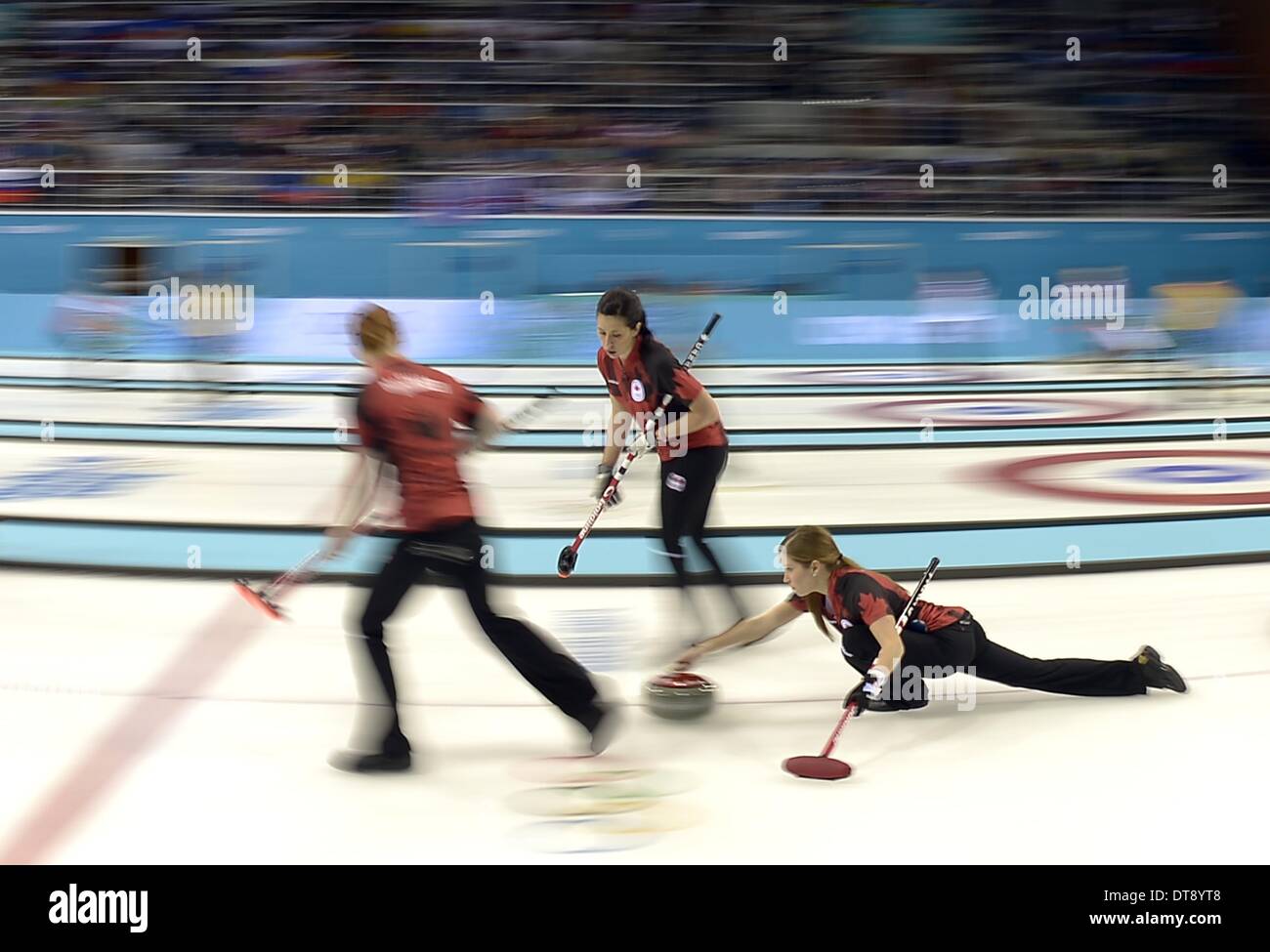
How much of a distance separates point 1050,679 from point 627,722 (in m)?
1.47

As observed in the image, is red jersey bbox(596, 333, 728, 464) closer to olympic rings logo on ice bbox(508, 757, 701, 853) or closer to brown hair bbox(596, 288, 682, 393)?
brown hair bbox(596, 288, 682, 393)

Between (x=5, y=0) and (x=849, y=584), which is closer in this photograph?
(x=849, y=584)

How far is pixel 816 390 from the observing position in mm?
11633

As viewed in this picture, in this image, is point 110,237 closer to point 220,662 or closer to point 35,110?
point 35,110

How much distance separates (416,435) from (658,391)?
114 centimetres

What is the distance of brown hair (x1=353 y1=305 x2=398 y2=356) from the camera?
12.4ft

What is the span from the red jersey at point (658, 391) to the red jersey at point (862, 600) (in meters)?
0.75

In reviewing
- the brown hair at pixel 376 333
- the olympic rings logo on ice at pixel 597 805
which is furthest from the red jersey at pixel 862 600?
the brown hair at pixel 376 333

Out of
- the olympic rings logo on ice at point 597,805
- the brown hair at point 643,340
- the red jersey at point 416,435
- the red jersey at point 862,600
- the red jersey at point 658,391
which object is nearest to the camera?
the olympic rings logo on ice at point 597,805

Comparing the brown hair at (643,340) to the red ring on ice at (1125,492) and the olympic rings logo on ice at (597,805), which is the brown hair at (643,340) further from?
the red ring on ice at (1125,492)

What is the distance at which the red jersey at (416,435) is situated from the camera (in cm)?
376

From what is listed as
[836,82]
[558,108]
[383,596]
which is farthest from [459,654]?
[836,82]

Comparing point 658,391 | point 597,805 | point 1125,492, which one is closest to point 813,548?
point 658,391

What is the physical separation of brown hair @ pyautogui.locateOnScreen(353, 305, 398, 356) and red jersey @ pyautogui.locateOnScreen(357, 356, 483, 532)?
0.05m
